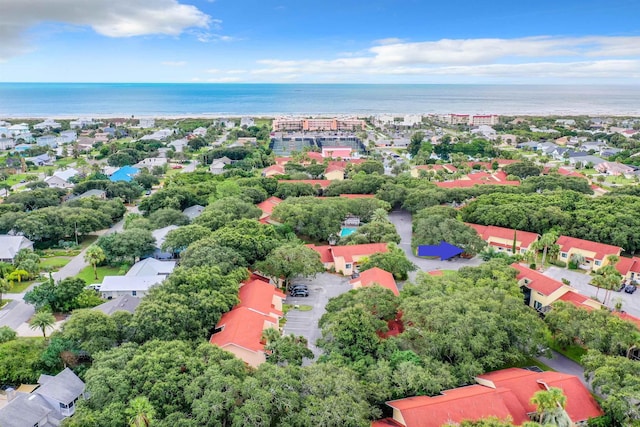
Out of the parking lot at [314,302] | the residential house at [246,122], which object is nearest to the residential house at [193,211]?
the parking lot at [314,302]

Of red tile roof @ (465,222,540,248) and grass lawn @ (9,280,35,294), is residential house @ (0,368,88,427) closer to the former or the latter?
grass lawn @ (9,280,35,294)

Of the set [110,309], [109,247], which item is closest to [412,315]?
[110,309]

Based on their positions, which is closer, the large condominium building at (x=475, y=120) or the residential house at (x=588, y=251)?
the residential house at (x=588, y=251)

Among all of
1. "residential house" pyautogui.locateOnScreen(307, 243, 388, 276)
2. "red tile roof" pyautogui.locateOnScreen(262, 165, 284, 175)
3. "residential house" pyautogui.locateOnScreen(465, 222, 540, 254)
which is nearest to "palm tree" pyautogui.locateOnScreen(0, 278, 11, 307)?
"residential house" pyautogui.locateOnScreen(307, 243, 388, 276)

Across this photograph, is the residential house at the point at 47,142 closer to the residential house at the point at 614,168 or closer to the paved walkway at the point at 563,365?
the paved walkway at the point at 563,365

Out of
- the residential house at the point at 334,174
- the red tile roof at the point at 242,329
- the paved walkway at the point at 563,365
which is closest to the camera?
the red tile roof at the point at 242,329

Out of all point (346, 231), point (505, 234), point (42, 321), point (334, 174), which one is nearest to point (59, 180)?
point (334, 174)

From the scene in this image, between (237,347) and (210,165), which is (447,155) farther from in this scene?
(237,347)

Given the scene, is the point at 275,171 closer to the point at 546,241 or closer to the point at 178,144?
the point at 178,144
